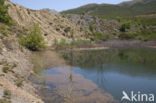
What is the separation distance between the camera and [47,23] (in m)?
59.1

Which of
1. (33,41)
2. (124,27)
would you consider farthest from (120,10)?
(33,41)

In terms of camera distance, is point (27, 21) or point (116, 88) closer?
point (116, 88)

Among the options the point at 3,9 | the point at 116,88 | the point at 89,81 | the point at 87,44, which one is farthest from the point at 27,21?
the point at 116,88

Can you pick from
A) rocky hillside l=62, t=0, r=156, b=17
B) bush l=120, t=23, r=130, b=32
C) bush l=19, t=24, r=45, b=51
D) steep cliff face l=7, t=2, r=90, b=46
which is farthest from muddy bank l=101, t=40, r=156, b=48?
rocky hillside l=62, t=0, r=156, b=17

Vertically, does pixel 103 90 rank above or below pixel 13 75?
below

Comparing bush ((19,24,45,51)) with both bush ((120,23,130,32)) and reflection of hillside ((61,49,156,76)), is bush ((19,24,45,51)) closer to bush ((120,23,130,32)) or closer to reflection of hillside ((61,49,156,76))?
reflection of hillside ((61,49,156,76))

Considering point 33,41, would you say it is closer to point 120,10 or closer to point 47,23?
point 47,23

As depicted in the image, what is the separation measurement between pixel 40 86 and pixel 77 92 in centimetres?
328

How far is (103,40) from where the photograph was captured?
6994 centimetres

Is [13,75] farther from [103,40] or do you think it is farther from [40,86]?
[103,40]

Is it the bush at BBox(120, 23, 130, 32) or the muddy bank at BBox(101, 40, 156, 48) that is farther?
the bush at BBox(120, 23, 130, 32)

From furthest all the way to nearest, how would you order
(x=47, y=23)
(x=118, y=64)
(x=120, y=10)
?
(x=120, y=10), (x=47, y=23), (x=118, y=64)

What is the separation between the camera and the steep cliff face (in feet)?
166

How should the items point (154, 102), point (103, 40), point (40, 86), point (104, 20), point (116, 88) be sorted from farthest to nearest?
point (104, 20), point (103, 40), point (116, 88), point (40, 86), point (154, 102)
